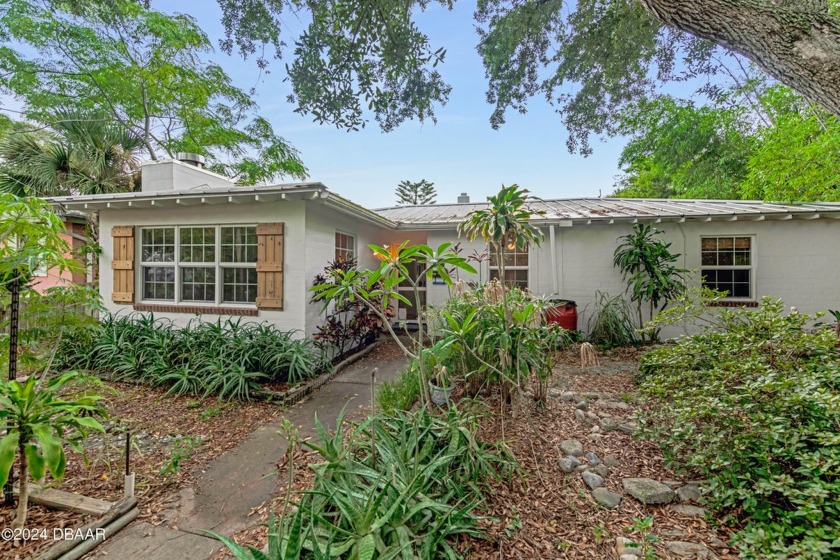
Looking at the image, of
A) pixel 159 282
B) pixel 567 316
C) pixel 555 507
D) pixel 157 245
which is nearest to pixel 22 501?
pixel 555 507

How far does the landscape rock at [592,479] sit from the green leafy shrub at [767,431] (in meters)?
0.62

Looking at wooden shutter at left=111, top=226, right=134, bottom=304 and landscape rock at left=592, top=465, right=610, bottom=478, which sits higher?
wooden shutter at left=111, top=226, right=134, bottom=304

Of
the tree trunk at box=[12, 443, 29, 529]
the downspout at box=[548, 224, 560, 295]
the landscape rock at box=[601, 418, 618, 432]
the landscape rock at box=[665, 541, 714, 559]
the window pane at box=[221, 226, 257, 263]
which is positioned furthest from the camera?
the downspout at box=[548, 224, 560, 295]

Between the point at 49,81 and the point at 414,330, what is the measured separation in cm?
1340

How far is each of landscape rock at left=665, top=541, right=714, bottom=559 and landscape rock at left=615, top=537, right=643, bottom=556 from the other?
7.2 inches

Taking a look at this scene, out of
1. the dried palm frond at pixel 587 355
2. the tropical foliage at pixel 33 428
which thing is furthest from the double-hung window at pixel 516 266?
the tropical foliage at pixel 33 428

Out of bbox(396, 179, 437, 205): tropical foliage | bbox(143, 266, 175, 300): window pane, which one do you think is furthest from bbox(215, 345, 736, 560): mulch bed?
bbox(396, 179, 437, 205): tropical foliage

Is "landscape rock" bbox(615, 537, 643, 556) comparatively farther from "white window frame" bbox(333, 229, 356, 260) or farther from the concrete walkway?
"white window frame" bbox(333, 229, 356, 260)

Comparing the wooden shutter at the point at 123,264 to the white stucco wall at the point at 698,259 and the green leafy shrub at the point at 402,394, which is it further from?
the white stucco wall at the point at 698,259

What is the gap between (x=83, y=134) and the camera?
8.50 m

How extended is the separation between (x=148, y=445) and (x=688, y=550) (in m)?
4.57

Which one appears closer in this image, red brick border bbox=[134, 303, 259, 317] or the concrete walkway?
the concrete walkway

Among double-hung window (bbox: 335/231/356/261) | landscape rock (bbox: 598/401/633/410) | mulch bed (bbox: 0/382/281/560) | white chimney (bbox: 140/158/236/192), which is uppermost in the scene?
white chimney (bbox: 140/158/236/192)

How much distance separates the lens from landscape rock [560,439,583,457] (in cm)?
284
